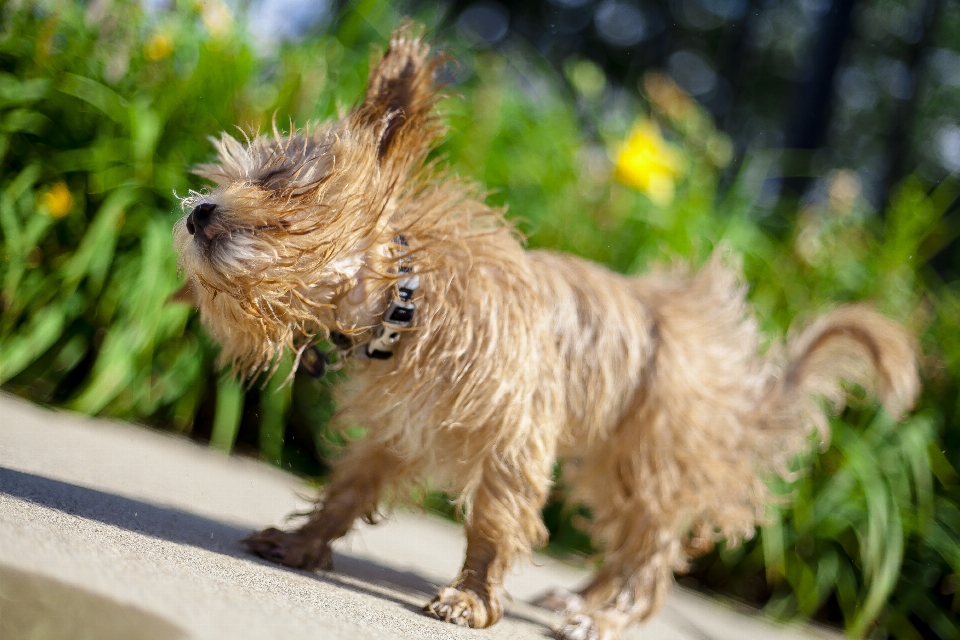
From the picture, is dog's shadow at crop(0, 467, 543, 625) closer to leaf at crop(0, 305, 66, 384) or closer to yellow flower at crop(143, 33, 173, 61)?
leaf at crop(0, 305, 66, 384)

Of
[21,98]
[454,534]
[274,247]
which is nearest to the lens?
[274,247]

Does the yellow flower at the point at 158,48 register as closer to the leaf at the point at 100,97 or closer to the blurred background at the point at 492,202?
the blurred background at the point at 492,202

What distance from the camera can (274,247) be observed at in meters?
2.62

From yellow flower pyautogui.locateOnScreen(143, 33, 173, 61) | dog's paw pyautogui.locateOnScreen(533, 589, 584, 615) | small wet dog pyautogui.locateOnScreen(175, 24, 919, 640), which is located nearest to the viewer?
small wet dog pyautogui.locateOnScreen(175, 24, 919, 640)

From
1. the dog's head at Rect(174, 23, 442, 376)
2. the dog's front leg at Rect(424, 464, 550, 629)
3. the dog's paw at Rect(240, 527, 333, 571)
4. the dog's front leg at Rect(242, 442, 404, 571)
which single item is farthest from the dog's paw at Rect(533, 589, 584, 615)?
the dog's head at Rect(174, 23, 442, 376)

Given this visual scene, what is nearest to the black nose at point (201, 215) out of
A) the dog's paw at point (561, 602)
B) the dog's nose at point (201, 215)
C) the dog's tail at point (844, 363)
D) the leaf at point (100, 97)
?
the dog's nose at point (201, 215)

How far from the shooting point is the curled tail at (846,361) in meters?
4.06

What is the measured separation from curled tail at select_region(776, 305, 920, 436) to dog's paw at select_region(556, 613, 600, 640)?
1.27 m

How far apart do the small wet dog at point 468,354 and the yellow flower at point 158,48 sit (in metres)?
2.81

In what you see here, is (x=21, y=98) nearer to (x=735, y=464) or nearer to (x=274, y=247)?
(x=274, y=247)

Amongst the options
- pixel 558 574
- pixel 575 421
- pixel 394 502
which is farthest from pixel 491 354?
pixel 558 574

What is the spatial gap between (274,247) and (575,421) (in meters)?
1.34

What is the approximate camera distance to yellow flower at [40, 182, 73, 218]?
492cm

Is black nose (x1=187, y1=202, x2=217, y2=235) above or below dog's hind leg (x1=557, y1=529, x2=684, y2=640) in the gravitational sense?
above
